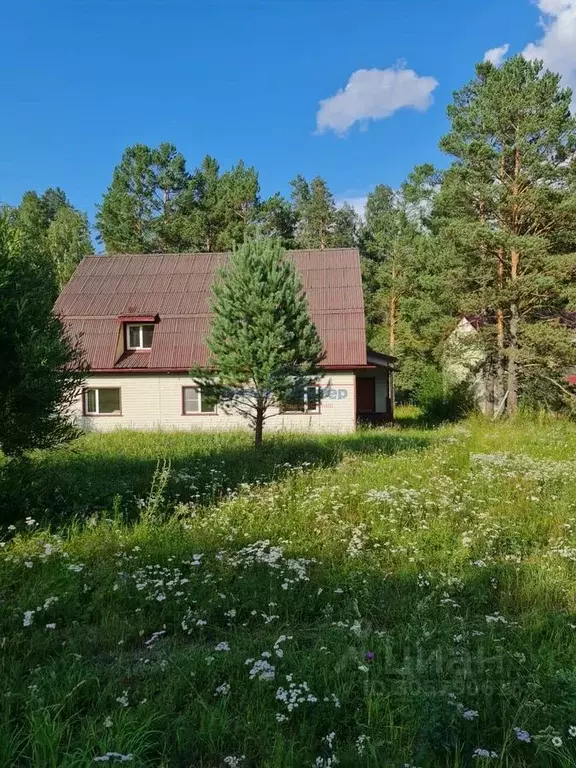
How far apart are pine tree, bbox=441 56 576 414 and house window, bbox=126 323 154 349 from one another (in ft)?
46.7

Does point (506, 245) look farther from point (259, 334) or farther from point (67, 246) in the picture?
point (67, 246)

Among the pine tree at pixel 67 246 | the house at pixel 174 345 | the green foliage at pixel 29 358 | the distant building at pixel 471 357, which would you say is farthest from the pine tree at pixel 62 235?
the green foliage at pixel 29 358

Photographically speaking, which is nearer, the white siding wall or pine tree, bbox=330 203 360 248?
the white siding wall

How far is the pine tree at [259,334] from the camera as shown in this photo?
41.0 feet

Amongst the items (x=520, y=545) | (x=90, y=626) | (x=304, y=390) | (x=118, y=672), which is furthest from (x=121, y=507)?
(x=304, y=390)

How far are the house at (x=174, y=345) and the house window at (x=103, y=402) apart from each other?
0.14 ft

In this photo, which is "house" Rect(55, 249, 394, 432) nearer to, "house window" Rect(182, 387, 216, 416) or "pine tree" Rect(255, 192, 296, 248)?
"house window" Rect(182, 387, 216, 416)

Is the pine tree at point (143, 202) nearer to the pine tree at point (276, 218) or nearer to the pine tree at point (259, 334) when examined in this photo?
the pine tree at point (276, 218)

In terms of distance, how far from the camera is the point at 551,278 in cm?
1923

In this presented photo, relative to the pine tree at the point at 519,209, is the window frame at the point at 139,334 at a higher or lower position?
lower

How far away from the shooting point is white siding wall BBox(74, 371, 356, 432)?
21078 millimetres

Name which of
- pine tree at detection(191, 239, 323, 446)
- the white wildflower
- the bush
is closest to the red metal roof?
the bush

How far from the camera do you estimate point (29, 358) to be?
630cm

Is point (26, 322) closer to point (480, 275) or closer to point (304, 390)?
point (304, 390)
